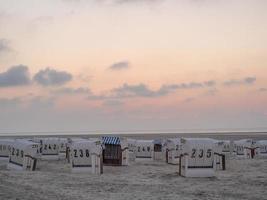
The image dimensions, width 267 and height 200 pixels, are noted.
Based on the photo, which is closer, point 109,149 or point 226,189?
point 226,189


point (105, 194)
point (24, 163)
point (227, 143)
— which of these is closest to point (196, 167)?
point (105, 194)

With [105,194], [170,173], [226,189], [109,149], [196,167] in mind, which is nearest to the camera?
[105,194]

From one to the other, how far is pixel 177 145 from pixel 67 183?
16.0 m

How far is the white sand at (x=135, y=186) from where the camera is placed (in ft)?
58.9

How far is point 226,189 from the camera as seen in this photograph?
21109 millimetres

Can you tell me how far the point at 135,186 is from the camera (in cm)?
2172

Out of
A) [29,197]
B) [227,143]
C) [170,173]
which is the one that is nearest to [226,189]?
[170,173]

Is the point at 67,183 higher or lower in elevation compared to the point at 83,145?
lower

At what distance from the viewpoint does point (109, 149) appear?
114 ft

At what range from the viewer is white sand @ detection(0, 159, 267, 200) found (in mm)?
17938

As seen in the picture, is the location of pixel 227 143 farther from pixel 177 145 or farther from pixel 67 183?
pixel 67 183

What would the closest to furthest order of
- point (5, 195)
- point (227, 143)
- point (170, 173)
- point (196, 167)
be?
1. point (5, 195)
2. point (196, 167)
3. point (170, 173)
4. point (227, 143)

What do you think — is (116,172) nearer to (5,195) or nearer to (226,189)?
(226,189)

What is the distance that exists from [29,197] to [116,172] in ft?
44.4
